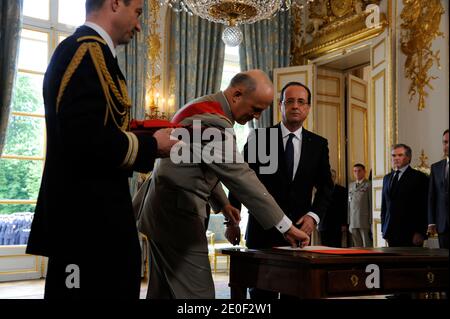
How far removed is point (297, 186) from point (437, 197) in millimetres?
2858

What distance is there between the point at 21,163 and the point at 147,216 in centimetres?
544

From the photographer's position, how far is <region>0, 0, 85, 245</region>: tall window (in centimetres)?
704

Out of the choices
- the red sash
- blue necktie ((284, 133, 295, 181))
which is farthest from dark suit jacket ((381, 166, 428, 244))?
the red sash

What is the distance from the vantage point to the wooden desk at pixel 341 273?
1914 millimetres

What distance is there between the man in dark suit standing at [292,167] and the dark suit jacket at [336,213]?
5.18 m

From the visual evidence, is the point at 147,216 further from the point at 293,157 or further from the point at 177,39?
the point at 177,39

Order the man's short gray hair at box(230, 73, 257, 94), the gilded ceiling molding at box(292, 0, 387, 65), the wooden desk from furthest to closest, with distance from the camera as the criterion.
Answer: the gilded ceiling molding at box(292, 0, 387, 65) < the man's short gray hair at box(230, 73, 257, 94) < the wooden desk

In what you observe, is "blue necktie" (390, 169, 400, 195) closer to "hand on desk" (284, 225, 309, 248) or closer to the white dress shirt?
"hand on desk" (284, 225, 309, 248)

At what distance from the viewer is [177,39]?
7.93 metres

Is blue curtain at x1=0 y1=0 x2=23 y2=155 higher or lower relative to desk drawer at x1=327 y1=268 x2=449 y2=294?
higher

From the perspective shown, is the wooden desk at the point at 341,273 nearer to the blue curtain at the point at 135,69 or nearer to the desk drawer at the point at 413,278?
the desk drawer at the point at 413,278

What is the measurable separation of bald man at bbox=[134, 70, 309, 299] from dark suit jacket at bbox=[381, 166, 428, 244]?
3836 mm

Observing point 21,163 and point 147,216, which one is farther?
point 21,163
